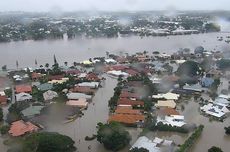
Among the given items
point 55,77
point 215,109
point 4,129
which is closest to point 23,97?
point 4,129

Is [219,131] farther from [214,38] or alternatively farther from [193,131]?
[214,38]

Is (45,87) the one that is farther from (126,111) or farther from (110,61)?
(110,61)

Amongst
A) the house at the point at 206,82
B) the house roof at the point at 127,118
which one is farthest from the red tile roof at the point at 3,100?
the house at the point at 206,82

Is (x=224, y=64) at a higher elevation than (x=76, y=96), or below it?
higher

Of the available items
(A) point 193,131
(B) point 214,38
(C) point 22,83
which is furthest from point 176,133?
(B) point 214,38

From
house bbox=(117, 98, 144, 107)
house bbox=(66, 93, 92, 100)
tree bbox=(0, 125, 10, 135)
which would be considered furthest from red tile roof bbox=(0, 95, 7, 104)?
house bbox=(117, 98, 144, 107)

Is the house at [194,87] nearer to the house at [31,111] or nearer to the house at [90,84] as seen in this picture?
the house at [90,84]
